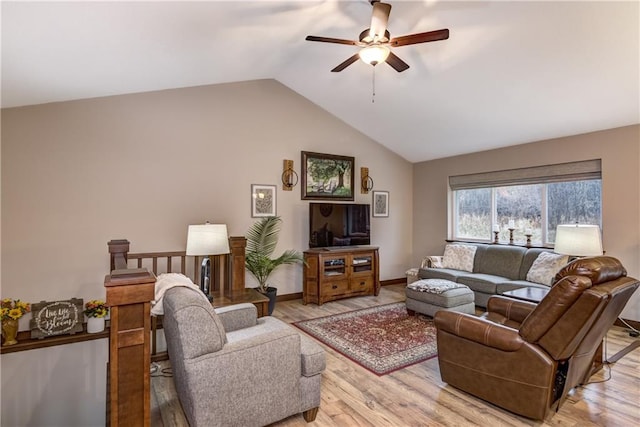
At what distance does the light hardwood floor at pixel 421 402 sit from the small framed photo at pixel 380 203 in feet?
11.4

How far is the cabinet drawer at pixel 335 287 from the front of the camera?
17.0 ft

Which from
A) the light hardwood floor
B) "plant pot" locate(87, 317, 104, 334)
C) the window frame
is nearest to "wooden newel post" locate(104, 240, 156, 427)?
the light hardwood floor

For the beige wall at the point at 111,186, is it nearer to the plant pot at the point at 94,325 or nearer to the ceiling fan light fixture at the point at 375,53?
the plant pot at the point at 94,325

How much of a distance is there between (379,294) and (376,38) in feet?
13.9

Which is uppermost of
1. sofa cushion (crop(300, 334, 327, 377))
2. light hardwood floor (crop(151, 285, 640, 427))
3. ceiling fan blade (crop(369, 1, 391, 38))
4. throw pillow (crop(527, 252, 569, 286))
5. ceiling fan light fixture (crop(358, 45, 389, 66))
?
ceiling fan blade (crop(369, 1, 391, 38))

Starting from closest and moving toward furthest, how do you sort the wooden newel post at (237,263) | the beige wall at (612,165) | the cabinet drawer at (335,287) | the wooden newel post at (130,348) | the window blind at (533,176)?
the wooden newel post at (130,348) < the wooden newel post at (237,263) < the beige wall at (612,165) < the window blind at (533,176) < the cabinet drawer at (335,287)

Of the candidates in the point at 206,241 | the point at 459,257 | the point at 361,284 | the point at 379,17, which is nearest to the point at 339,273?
the point at 361,284

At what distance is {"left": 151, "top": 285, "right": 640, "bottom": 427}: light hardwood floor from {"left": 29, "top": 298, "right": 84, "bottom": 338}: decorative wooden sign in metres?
1.06

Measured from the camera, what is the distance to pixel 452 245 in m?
5.71

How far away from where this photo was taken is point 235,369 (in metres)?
1.95

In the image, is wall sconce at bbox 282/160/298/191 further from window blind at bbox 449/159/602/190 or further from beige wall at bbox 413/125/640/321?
beige wall at bbox 413/125/640/321

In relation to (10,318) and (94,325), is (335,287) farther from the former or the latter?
(10,318)

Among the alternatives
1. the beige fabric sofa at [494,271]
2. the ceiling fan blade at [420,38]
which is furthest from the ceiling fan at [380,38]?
the beige fabric sofa at [494,271]

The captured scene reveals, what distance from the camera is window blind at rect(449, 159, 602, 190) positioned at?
4.38 meters
